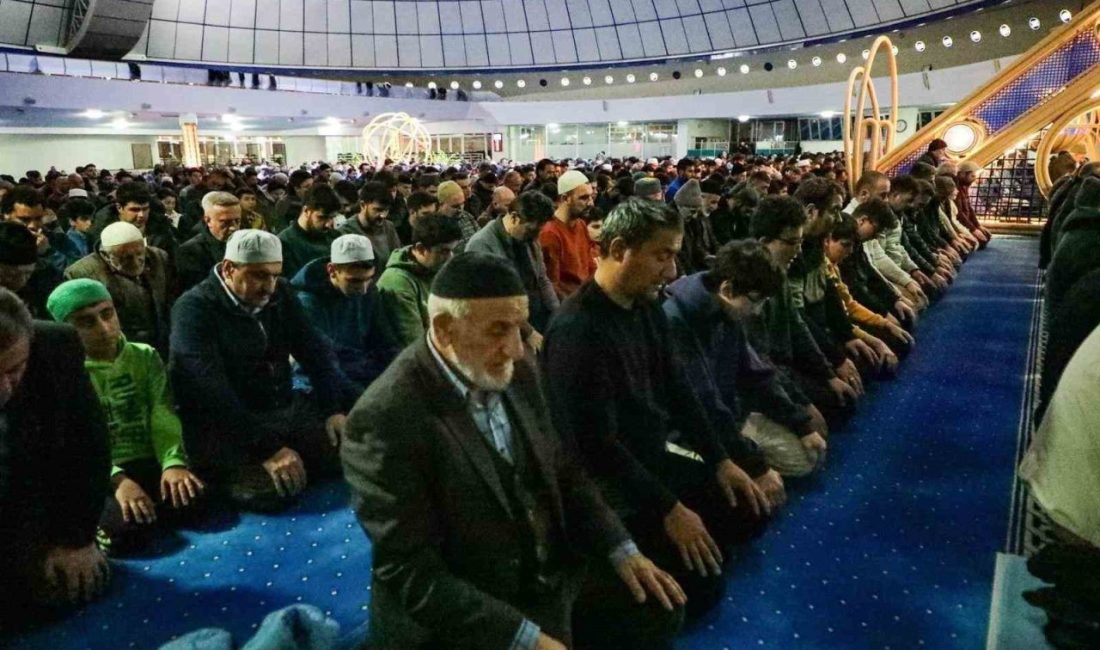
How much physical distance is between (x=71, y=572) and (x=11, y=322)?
3.32ft

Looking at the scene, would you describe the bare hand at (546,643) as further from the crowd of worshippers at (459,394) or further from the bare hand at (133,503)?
the bare hand at (133,503)

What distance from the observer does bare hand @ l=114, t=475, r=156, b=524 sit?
3008 mm

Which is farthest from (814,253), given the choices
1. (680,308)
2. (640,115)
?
(640,115)

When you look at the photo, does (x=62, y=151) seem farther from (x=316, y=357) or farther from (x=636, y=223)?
(x=636, y=223)

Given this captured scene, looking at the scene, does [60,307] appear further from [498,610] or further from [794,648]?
[794,648]

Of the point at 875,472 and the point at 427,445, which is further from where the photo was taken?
the point at 875,472

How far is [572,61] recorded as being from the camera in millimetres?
38000

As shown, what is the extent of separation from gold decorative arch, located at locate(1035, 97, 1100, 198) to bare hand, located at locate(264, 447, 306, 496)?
992 centimetres

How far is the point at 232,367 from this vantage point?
3473 mm

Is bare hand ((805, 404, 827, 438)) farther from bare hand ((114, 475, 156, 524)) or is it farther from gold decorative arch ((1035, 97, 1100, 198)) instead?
gold decorative arch ((1035, 97, 1100, 198))

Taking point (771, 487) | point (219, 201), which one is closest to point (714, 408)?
point (771, 487)

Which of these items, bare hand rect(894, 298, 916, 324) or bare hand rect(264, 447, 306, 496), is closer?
bare hand rect(264, 447, 306, 496)

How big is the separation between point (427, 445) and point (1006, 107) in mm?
12232

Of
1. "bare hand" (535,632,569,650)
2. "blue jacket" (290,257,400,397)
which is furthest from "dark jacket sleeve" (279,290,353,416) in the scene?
"bare hand" (535,632,569,650)
